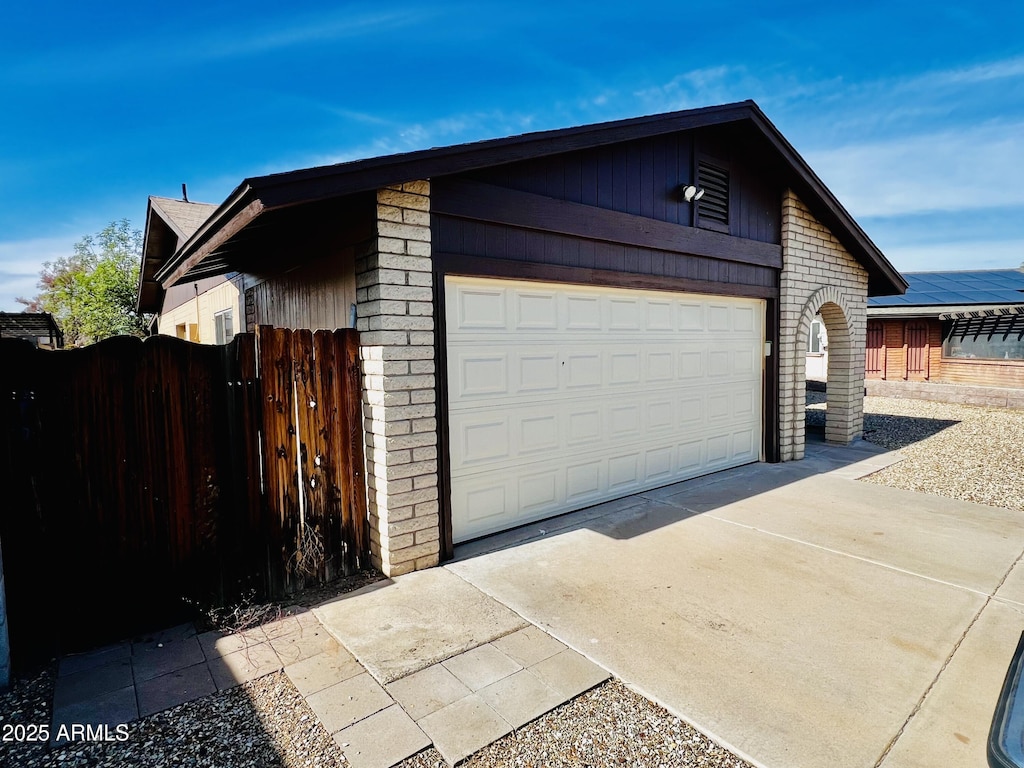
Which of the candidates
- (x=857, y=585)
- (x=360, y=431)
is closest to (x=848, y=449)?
(x=857, y=585)

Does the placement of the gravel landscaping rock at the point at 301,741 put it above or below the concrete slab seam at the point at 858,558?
above

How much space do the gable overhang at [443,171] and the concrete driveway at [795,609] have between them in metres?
2.91

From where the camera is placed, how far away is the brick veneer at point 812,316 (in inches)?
293

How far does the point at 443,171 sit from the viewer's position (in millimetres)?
3834

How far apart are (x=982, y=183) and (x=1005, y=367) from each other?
1616cm

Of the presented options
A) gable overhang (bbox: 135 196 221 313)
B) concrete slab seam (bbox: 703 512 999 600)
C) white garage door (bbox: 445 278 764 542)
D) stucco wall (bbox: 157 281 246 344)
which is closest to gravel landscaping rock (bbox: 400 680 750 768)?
white garage door (bbox: 445 278 764 542)

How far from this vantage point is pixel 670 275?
6074mm

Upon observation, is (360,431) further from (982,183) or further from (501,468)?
(982,183)

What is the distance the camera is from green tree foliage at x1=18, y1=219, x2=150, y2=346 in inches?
830

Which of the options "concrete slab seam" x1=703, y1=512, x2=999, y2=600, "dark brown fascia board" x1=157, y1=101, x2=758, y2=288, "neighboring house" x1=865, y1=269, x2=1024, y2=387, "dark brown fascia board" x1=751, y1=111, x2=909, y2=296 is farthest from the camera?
"neighboring house" x1=865, y1=269, x2=1024, y2=387

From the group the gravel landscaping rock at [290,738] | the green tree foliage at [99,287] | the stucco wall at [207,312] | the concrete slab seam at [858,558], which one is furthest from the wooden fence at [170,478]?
the green tree foliage at [99,287]

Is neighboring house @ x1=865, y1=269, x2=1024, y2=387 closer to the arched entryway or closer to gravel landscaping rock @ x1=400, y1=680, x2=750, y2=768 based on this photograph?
the arched entryway

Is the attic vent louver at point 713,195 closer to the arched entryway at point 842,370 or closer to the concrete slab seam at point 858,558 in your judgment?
the arched entryway at point 842,370

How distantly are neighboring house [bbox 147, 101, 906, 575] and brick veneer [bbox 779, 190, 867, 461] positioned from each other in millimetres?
48
